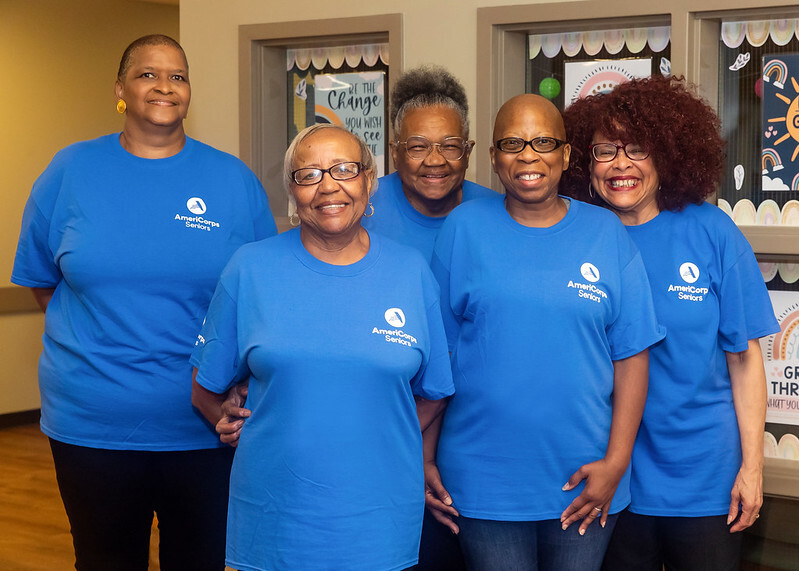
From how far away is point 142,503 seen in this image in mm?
2492

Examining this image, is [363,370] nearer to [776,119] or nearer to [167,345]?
[167,345]

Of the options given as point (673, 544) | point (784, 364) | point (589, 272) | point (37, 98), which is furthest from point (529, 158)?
point (37, 98)

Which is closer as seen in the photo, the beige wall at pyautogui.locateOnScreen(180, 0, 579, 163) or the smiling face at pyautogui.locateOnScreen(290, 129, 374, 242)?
the smiling face at pyautogui.locateOnScreen(290, 129, 374, 242)

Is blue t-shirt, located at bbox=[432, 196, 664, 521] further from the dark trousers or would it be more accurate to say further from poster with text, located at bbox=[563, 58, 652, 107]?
poster with text, located at bbox=[563, 58, 652, 107]

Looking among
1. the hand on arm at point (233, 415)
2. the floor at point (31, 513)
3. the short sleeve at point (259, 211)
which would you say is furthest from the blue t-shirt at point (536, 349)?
the floor at point (31, 513)

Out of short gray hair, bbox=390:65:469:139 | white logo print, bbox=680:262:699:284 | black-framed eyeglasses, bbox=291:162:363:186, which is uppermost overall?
short gray hair, bbox=390:65:469:139

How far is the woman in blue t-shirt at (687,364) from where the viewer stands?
7.28ft

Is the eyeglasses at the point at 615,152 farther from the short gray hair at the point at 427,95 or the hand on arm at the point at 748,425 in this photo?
the hand on arm at the point at 748,425

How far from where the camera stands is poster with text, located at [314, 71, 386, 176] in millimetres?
3633

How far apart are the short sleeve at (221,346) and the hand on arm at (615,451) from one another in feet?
2.51

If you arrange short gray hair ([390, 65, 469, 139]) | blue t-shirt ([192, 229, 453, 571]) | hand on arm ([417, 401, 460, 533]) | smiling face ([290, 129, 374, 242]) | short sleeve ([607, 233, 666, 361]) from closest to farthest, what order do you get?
blue t-shirt ([192, 229, 453, 571]) → smiling face ([290, 129, 374, 242]) → short sleeve ([607, 233, 666, 361]) → hand on arm ([417, 401, 460, 533]) → short gray hair ([390, 65, 469, 139])

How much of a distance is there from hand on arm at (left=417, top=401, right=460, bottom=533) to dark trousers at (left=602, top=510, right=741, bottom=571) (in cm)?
42

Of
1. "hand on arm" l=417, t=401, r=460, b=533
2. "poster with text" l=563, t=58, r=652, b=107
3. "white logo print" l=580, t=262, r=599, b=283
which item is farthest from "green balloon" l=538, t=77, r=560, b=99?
"hand on arm" l=417, t=401, r=460, b=533

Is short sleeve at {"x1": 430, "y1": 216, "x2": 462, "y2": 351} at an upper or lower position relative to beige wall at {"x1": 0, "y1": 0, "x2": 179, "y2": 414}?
lower
